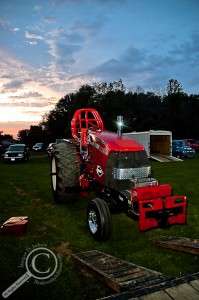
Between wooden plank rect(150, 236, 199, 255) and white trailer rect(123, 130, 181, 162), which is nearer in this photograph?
wooden plank rect(150, 236, 199, 255)

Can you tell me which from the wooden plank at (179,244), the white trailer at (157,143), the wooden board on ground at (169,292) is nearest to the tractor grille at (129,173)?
the wooden plank at (179,244)

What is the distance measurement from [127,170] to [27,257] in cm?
269

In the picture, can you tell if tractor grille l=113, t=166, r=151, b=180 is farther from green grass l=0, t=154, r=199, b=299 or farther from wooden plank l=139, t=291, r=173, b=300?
wooden plank l=139, t=291, r=173, b=300

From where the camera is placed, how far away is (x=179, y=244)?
5.12 m

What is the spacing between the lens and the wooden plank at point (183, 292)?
2889mm

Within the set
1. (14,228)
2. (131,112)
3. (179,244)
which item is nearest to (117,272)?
(179,244)

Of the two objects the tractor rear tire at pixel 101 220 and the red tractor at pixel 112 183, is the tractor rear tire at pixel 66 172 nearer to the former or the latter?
the red tractor at pixel 112 183

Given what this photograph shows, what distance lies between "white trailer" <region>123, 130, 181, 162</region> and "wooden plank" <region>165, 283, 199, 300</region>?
20.5 metres

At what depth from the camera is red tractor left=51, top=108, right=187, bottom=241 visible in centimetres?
544

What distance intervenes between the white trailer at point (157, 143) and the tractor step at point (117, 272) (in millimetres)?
19031

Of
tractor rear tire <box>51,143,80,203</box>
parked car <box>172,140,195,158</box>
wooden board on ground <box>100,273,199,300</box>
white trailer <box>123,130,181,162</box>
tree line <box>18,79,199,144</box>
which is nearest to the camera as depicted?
wooden board on ground <box>100,273,199,300</box>

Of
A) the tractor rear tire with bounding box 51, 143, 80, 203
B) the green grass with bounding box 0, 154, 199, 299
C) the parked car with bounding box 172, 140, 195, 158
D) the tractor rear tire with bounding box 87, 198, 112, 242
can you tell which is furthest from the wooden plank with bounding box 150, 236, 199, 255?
the parked car with bounding box 172, 140, 195, 158

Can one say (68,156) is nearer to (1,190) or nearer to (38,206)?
(38,206)

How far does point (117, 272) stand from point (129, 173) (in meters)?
2.44
